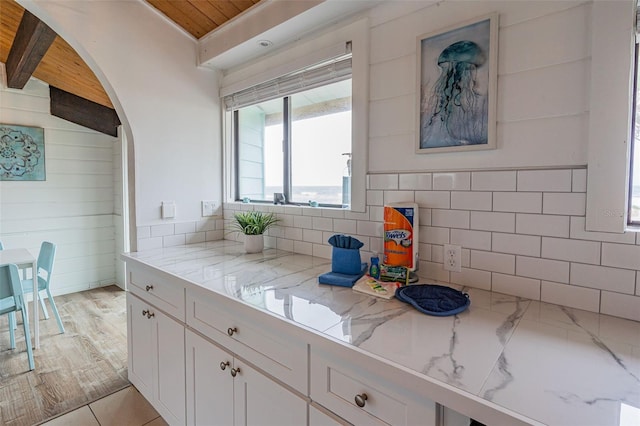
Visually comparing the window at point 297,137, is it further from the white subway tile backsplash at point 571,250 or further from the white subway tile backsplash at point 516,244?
the white subway tile backsplash at point 571,250

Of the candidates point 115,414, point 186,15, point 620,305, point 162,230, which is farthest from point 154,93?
point 620,305

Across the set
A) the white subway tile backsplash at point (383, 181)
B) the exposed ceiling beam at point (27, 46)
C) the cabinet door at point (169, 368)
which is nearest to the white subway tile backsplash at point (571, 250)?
the white subway tile backsplash at point (383, 181)

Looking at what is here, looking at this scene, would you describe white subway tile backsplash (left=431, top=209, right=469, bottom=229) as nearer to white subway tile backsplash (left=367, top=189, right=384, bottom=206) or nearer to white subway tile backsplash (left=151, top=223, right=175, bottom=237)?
white subway tile backsplash (left=367, top=189, right=384, bottom=206)

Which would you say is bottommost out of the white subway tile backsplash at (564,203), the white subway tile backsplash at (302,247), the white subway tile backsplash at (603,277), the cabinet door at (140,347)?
the cabinet door at (140,347)

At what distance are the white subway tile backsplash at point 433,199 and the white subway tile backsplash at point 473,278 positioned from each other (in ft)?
0.91

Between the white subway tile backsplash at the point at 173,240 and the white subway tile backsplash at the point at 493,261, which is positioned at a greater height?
the white subway tile backsplash at the point at 493,261

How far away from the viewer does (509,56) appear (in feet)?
3.87

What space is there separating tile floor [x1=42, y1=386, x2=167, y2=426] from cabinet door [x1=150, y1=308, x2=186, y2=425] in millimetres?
156

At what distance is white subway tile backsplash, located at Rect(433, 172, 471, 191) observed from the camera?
129cm

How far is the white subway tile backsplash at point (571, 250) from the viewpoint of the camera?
3.42 feet

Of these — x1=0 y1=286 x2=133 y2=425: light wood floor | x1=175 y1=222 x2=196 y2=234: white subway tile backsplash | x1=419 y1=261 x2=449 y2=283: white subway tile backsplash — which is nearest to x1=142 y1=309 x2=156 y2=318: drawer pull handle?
x1=175 y1=222 x2=196 y2=234: white subway tile backsplash

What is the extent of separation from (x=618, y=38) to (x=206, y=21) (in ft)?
6.77

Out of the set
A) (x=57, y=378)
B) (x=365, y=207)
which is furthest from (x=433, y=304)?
(x=57, y=378)

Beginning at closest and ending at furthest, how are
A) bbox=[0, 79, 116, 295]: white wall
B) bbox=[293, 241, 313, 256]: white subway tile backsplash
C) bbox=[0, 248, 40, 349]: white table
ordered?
bbox=[293, 241, 313, 256]: white subway tile backsplash → bbox=[0, 248, 40, 349]: white table → bbox=[0, 79, 116, 295]: white wall
